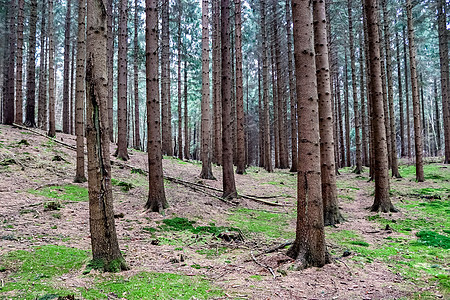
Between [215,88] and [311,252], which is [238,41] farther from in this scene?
[311,252]

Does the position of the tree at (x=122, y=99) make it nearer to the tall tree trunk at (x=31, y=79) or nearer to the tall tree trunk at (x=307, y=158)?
the tall tree trunk at (x=31, y=79)

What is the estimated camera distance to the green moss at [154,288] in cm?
311

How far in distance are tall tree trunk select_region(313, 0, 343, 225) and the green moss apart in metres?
4.60

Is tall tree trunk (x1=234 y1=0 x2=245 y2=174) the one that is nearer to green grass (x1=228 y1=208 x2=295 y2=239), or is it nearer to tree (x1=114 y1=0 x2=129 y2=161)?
tree (x1=114 y1=0 x2=129 y2=161)

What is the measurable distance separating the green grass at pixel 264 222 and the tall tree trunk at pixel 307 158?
77.8 inches

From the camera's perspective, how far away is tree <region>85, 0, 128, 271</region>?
3.73 metres

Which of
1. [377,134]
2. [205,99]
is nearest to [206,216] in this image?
[377,134]

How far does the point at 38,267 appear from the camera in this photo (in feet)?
12.2

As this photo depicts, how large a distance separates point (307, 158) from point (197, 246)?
261cm

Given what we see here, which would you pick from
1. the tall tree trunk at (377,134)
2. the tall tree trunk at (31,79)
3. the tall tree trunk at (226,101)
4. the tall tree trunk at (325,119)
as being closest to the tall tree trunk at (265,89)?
the tall tree trunk at (226,101)

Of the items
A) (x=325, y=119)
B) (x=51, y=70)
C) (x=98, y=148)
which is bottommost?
(x=98, y=148)

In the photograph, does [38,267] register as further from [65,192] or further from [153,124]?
[65,192]

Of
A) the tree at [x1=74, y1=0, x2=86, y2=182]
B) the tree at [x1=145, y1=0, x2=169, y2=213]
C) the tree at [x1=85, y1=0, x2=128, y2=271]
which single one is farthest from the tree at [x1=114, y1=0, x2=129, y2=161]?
the tree at [x1=85, y1=0, x2=128, y2=271]

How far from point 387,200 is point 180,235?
6.08 m
